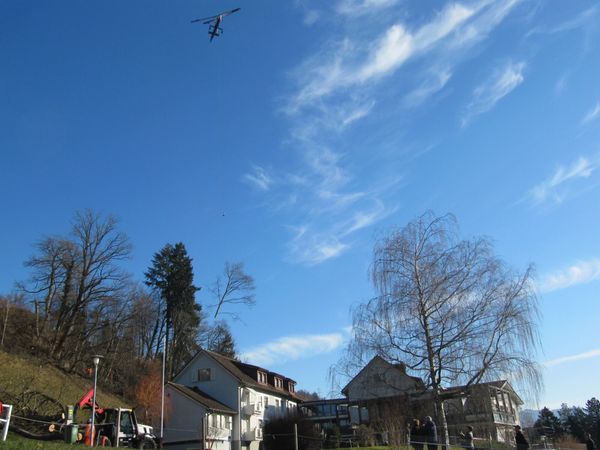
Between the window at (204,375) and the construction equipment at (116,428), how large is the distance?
2456 cm

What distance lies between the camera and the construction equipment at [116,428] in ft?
72.1

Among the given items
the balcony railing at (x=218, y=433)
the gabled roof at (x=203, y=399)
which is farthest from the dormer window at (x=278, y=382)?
the balcony railing at (x=218, y=433)

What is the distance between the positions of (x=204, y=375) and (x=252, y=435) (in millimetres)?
6916

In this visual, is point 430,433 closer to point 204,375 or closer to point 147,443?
point 147,443

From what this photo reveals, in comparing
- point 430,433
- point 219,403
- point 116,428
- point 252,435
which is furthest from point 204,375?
point 430,433

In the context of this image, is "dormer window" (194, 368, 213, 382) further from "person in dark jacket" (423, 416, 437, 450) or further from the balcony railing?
"person in dark jacket" (423, 416, 437, 450)

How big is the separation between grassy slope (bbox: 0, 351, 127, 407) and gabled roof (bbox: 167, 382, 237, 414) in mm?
4500

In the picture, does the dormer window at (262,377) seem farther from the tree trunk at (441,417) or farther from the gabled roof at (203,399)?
the tree trunk at (441,417)

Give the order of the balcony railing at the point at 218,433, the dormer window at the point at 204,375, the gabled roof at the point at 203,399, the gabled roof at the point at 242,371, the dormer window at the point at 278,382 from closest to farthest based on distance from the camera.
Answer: the balcony railing at the point at 218,433 → the gabled roof at the point at 203,399 → the gabled roof at the point at 242,371 → the dormer window at the point at 204,375 → the dormer window at the point at 278,382

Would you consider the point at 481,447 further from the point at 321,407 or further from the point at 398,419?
the point at 321,407

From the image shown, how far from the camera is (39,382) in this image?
33281mm

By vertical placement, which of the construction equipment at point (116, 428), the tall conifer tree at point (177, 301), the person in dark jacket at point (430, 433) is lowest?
the person in dark jacket at point (430, 433)

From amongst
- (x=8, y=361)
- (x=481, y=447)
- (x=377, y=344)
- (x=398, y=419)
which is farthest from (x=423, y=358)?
(x=8, y=361)

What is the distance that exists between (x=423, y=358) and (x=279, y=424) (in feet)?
74.7
